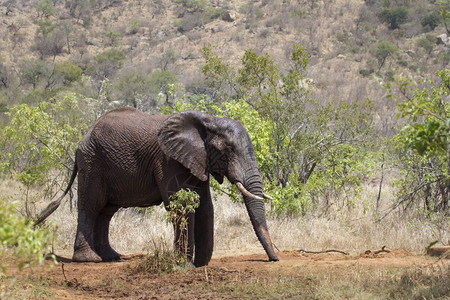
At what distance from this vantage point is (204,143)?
9.67m

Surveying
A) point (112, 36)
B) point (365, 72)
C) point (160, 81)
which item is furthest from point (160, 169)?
point (112, 36)

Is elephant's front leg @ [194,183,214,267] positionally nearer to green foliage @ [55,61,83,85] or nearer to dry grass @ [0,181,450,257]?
dry grass @ [0,181,450,257]

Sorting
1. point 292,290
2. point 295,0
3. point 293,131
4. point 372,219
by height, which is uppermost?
point 295,0

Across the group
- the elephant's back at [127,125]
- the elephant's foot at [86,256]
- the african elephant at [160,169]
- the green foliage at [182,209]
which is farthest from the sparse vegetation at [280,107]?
the elephant's back at [127,125]

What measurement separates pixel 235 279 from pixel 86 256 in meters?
3.20

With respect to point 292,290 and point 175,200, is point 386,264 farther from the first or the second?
point 175,200

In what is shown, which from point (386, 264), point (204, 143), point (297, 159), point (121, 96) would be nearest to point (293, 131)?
point (297, 159)

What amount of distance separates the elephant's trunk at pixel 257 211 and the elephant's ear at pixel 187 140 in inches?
25.3

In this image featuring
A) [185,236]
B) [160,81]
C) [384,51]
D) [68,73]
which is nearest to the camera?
[185,236]

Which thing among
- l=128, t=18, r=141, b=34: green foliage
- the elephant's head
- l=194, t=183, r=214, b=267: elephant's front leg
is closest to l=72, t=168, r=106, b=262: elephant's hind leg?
the elephant's head

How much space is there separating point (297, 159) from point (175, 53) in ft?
128

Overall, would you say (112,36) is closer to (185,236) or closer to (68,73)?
(68,73)

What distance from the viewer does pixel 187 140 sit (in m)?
9.55

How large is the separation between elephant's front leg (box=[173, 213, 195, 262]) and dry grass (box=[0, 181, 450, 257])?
1599 mm
